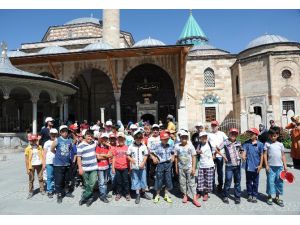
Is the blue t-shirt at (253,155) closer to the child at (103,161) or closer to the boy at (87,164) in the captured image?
the child at (103,161)

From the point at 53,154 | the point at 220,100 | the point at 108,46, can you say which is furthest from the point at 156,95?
the point at 53,154

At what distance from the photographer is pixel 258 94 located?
66.2ft

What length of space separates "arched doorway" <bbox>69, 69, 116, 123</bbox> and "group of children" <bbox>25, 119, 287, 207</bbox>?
1553cm

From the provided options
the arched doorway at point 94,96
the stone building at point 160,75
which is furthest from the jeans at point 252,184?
the arched doorway at point 94,96

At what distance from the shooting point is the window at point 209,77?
23266 mm

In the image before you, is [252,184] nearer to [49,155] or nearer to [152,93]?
[49,155]

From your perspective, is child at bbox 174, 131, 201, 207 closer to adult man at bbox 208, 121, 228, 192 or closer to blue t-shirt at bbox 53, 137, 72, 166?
adult man at bbox 208, 121, 228, 192

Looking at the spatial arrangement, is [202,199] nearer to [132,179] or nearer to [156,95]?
[132,179]

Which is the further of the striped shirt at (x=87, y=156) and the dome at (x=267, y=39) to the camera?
the dome at (x=267, y=39)

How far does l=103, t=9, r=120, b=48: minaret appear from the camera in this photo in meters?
19.1

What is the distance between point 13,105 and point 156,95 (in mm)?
9439

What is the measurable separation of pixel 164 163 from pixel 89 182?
1.32 m

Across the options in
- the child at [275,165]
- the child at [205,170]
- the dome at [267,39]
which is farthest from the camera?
the dome at [267,39]

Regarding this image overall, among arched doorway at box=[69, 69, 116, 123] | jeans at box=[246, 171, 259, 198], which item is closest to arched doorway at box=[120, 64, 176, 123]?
arched doorway at box=[69, 69, 116, 123]
